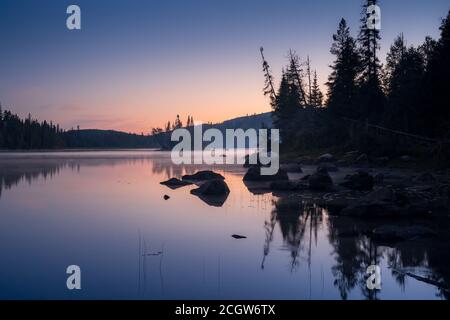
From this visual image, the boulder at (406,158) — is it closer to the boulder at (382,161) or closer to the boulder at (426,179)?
the boulder at (382,161)

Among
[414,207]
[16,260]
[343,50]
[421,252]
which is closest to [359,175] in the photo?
[414,207]

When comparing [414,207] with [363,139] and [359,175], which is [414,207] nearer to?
[359,175]

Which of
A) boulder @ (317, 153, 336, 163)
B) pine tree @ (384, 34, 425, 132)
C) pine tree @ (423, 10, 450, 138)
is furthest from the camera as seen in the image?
boulder @ (317, 153, 336, 163)

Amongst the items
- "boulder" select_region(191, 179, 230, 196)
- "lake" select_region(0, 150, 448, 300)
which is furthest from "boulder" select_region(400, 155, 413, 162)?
"lake" select_region(0, 150, 448, 300)

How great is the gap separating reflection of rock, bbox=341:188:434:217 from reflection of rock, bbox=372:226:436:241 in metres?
2.89

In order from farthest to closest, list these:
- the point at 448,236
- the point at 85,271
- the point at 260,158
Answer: the point at 260,158, the point at 448,236, the point at 85,271

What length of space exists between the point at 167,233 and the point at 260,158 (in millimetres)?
36911

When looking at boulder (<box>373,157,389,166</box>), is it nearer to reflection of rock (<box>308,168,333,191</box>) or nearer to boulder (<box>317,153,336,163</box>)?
boulder (<box>317,153,336,163</box>)

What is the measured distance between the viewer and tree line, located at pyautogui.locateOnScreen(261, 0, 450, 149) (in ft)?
118

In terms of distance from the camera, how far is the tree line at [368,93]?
3603 centimetres

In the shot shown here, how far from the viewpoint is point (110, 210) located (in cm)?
1780

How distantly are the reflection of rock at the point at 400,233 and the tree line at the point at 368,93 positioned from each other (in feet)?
48.6

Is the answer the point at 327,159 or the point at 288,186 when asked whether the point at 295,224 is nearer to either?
the point at 288,186

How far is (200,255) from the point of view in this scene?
10.2 metres
